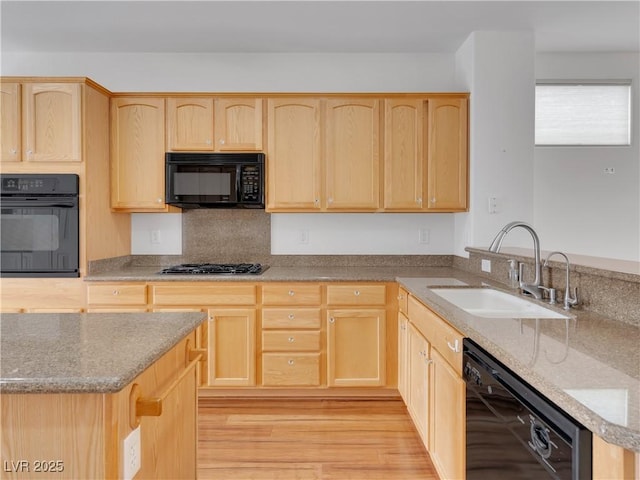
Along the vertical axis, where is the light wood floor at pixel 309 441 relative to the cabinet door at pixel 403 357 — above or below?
below

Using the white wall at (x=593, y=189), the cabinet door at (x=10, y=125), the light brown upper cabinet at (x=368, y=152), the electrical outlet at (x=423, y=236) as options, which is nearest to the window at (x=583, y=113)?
the white wall at (x=593, y=189)

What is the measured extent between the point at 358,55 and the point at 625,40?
6.77ft

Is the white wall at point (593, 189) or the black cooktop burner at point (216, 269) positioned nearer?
the black cooktop burner at point (216, 269)

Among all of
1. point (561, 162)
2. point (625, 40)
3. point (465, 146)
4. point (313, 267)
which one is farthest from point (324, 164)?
point (625, 40)

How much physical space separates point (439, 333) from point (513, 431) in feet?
2.17

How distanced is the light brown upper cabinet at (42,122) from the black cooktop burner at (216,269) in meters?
0.99

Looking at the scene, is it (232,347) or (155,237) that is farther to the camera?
(155,237)

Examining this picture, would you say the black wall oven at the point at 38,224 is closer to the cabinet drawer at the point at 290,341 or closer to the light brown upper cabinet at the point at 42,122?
the light brown upper cabinet at the point at 42,122

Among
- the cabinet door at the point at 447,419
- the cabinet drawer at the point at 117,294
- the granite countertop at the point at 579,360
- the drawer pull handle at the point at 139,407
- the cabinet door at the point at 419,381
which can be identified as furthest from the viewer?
the cabinet drawer at the point at 117,294

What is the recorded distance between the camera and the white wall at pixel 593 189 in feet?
11.4

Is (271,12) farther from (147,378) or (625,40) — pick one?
(625,40)

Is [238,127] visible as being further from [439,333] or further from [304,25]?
[439,333]

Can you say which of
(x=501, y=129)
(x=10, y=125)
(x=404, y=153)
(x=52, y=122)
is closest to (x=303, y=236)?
(x=404, y=153)

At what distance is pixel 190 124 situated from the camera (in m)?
3.04
